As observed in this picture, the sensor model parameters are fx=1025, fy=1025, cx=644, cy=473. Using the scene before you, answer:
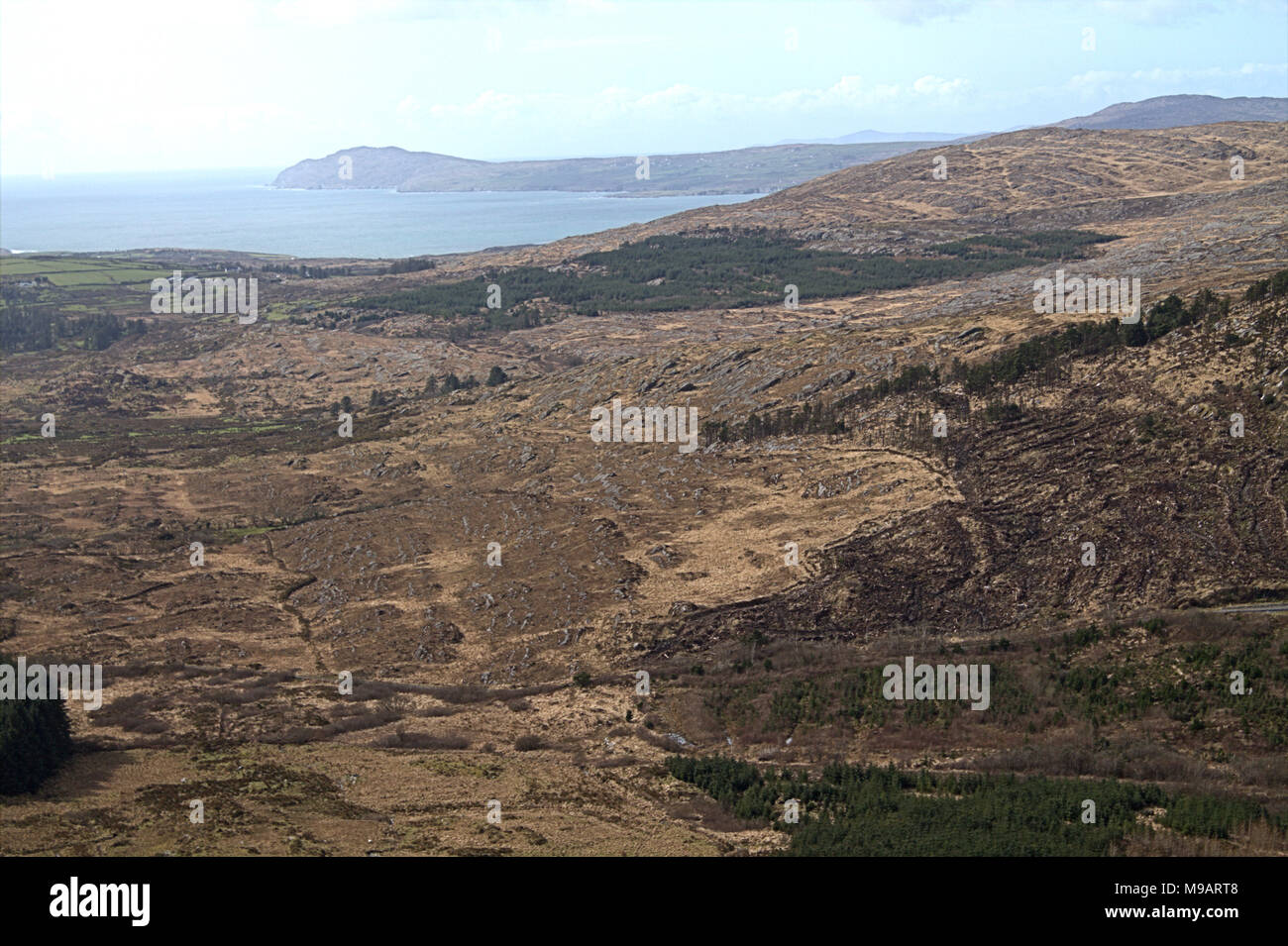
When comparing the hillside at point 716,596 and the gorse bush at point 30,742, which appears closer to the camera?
the hillside at point 716,596

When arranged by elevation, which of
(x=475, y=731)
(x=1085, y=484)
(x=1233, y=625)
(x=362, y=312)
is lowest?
(x=475, y=731)

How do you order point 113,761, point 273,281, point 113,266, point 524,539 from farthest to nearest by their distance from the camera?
point 113,266 → point 273,281 → point 524,539 → point 113,761

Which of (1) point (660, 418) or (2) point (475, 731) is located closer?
(2) point (475, 731)

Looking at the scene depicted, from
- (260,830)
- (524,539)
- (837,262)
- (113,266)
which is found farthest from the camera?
(113,266)

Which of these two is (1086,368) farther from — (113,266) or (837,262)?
(113,266)

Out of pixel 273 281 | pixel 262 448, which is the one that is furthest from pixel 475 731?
pixel 273 281

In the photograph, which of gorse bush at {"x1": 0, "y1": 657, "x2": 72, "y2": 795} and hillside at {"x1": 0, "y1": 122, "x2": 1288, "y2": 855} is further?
gorse bush at {"x1": 0, "y1": 657, "x2": 72, "y2": 795}

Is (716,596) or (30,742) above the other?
(716,596)

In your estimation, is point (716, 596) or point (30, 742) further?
point (716, 596)
